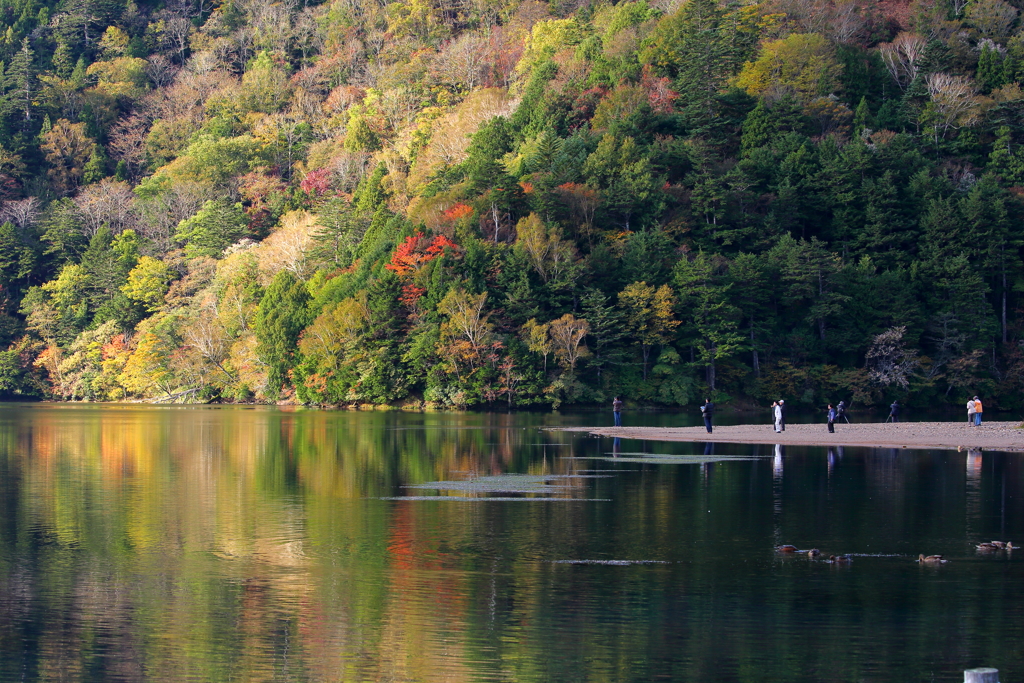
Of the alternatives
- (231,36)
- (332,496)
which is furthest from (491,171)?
(231,36)

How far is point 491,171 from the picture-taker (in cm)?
7181

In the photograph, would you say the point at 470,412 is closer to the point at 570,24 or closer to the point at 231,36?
the point at 570,24

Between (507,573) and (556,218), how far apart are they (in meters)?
55.4

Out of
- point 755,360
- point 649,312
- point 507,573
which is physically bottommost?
point 507,573

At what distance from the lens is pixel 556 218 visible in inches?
2753

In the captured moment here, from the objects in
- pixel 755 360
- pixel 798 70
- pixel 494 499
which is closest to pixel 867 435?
pixel 494 499

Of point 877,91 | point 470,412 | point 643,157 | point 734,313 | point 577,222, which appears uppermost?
point 877,91

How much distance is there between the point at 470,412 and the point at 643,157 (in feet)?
77.4

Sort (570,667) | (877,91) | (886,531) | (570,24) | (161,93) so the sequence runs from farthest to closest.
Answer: (161,93) → (570,24) → (877,91) → (886,531) → (570,667)

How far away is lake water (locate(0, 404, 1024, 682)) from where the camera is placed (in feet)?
39.5

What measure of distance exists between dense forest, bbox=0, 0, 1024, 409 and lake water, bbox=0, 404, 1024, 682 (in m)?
36.7

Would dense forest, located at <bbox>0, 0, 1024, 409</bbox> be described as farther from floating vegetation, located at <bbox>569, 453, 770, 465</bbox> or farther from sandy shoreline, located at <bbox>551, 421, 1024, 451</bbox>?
floating vegetation, located at <bbox>569, 453, 770, 465</bbox>

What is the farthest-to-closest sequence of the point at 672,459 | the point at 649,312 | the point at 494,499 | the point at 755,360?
1. the point at 755,360
2. the point at 649,312
3. the point at 672,459
4. the point at 494,499

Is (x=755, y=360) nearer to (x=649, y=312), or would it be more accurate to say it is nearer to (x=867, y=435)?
(x=649, y=312)
